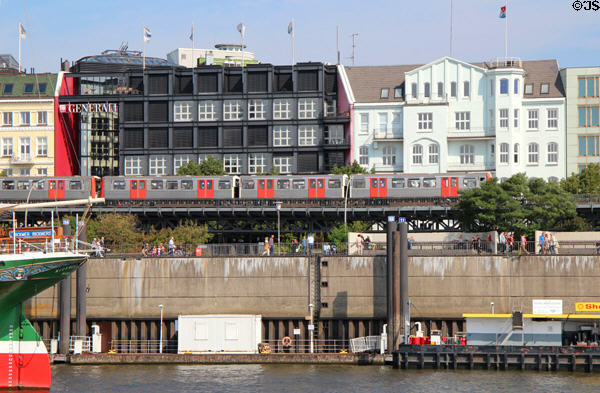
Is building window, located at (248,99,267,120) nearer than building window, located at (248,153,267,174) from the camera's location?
No

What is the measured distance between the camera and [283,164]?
134 m

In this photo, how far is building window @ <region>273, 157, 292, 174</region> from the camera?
5285 inches

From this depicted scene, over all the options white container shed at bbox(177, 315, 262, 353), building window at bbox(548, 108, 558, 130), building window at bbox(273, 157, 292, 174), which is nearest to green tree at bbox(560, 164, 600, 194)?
building window at bbox(548, 108, 558, 130)

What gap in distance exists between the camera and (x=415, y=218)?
111 m

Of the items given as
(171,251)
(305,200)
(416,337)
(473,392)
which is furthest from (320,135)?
(473,392)

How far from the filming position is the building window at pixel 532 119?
129 metres

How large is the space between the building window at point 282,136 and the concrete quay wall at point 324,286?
196ft

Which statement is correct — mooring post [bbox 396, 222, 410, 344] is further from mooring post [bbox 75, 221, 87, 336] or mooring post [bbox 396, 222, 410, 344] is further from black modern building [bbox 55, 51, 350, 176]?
black modern building [bbox 55, 51, 350, 176]

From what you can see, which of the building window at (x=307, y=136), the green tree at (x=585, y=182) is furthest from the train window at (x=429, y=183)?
A: the building window at (x=307, y=136)

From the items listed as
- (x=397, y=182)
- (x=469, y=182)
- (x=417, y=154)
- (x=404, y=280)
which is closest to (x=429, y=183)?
(x=397, y=182)

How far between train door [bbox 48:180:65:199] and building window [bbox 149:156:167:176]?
64.9 ft

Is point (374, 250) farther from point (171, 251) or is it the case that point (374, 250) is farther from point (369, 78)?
point (369, 78)

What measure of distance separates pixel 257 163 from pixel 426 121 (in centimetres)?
2214

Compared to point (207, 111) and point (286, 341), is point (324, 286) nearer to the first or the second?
point (286, 341)
